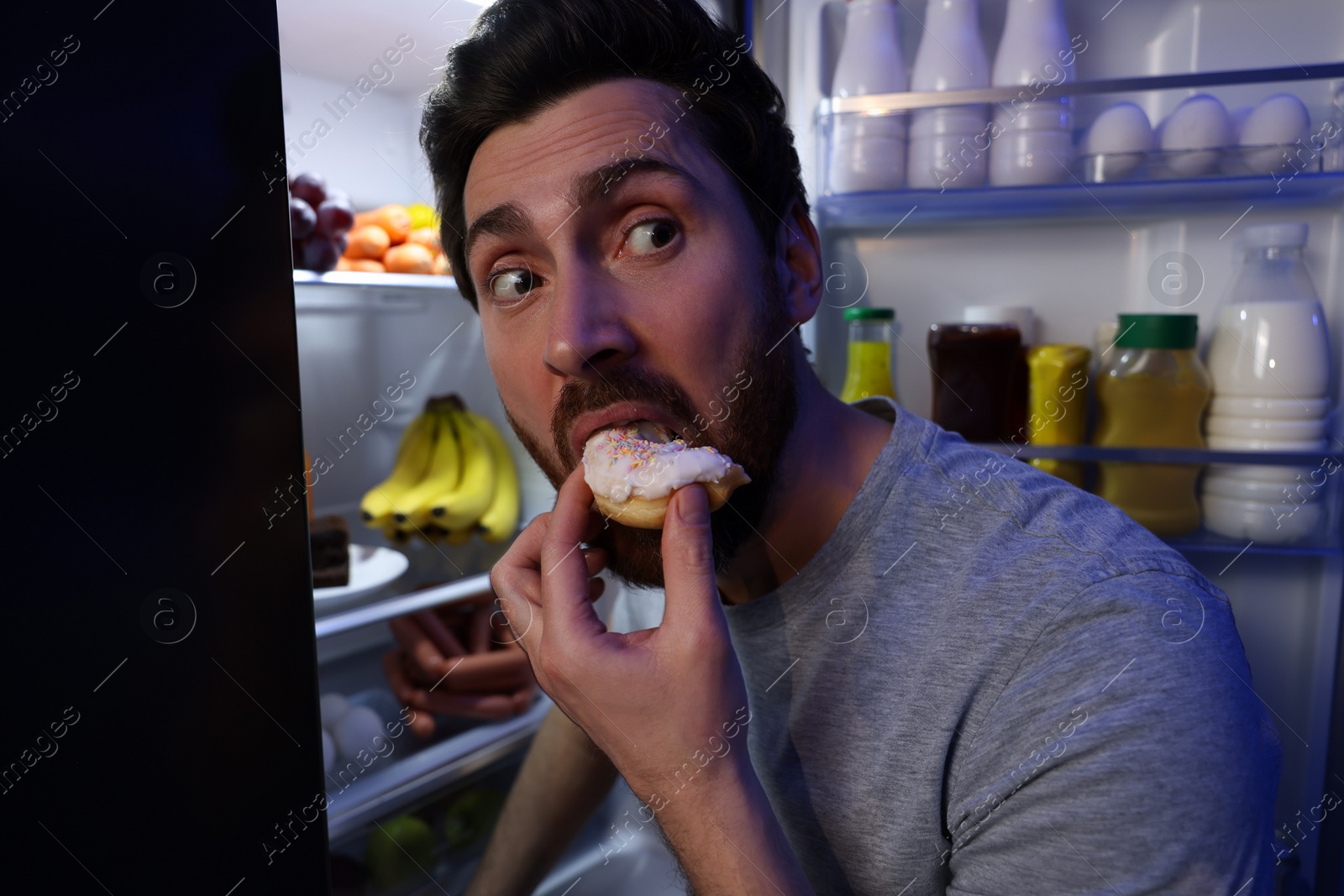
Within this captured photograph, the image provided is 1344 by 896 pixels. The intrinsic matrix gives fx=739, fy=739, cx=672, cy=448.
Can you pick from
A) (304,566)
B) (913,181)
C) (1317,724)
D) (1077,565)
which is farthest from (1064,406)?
(304,566)

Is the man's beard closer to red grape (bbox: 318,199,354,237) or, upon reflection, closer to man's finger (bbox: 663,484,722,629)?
man's finger (bbox: 663,484,722,629)

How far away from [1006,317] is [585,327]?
109 centimetres

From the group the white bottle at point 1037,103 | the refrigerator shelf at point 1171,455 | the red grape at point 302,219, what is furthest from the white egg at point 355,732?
the white bottle at point 1037,103

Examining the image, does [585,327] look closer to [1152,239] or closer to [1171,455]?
[1171,455]

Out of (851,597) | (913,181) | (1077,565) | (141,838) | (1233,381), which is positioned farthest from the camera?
(913,181)

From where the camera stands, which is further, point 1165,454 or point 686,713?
point 1165,454

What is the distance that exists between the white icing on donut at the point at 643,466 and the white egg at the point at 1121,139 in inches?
44.2

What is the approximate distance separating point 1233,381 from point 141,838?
5.54ft

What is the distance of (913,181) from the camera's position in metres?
1.48

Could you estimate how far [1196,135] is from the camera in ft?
4.33

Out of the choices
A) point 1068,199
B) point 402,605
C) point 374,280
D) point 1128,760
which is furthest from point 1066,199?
point 402,605

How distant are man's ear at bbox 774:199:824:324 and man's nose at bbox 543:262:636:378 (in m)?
0.28

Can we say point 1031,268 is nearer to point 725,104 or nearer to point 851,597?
point 725,104

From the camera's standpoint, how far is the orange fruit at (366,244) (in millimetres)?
1418
